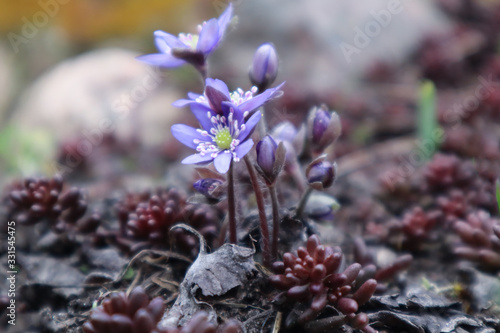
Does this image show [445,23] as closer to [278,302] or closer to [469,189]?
[469,189]

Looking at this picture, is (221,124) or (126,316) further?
(221,124)

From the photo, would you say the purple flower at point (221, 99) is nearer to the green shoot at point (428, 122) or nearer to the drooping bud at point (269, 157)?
the drooping bud at point (269, 157)

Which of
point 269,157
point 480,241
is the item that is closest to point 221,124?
point 269,157

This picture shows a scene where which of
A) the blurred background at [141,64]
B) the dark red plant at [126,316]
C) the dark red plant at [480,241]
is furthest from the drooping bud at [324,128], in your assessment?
the blurred background at [141,64]

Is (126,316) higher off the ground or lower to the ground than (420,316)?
higher

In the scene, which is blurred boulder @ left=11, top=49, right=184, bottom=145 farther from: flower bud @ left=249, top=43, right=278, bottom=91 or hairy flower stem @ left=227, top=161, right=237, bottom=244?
hairy flower stem @ left=227, top=161, right=237, bottom=244

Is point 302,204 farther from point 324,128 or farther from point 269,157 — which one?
point 269,157

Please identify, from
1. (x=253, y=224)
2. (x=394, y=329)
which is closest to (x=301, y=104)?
(x=253, y=224)
